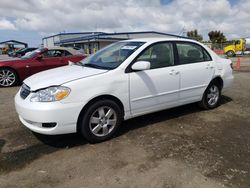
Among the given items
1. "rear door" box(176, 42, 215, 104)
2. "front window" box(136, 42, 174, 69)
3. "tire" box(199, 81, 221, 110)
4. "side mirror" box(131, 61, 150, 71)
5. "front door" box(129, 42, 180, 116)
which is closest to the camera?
"side mirror" box(131, 61, 150, 71)

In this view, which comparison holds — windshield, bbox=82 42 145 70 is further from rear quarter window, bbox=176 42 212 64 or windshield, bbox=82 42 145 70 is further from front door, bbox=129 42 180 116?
rear quarter window, bbox=176 42 212 64

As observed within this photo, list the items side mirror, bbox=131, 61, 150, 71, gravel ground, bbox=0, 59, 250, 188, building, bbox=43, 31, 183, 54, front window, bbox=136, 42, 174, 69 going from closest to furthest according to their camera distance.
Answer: gravel ground, bbox=0, 59, 250, 188
side mirror, bbox=131, 61, 150, 71
front window, bbox=136, 42, 174, 69
building, bbox=43, 31, 183, 54

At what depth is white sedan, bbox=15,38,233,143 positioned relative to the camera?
3447 mm

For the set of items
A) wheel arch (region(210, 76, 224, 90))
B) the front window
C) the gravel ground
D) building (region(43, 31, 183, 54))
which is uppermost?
building (region(43, 31, 183, 54))

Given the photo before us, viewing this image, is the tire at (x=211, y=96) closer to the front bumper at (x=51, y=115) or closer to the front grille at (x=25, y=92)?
the front bumper at (x=51, y=115)

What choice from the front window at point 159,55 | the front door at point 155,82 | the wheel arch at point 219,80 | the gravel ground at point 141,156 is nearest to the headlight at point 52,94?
the gravel ground at point 141,156

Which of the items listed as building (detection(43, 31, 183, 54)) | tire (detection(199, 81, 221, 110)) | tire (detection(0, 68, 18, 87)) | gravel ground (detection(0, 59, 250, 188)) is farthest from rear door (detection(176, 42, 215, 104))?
building (detection(43, 31, 183, 54))

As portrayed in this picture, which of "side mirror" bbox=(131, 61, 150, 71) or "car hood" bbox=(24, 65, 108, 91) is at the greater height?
"side mirror" bbox=(131, 61, 150, 71)

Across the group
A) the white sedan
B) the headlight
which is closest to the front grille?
the white sedan

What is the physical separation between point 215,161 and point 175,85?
1732 millimetres

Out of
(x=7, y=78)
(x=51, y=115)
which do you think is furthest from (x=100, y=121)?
(x=7, y=78)

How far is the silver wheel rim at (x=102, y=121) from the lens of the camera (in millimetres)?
3704

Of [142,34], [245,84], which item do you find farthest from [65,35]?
[245,84]

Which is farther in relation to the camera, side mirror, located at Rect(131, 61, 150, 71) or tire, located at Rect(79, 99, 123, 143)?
side mirror, located at Rect(131, 61, 150, 71)
